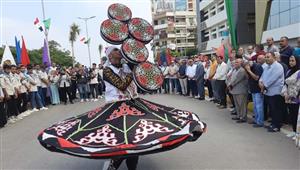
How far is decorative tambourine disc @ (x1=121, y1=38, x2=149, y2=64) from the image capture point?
194 inches

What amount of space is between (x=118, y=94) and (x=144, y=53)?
0.69 metres

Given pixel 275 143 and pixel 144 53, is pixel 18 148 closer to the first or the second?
pixel 144 53

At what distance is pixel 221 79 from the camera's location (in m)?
11.6

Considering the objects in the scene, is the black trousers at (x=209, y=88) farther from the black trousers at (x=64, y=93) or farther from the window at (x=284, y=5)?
the window at (x=284, y=5)

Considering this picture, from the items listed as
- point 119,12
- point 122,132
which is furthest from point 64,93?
point 122,132

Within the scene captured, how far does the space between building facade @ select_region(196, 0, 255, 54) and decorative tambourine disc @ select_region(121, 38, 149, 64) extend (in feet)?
97.2

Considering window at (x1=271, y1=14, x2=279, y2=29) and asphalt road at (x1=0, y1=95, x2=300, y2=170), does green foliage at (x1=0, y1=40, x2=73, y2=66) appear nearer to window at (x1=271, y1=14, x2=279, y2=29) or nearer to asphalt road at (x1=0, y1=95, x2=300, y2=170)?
window at (x1=271, y1=14, x2=279, y2=29)

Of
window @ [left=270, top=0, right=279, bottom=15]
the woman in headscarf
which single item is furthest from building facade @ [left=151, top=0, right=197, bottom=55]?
the woman in headscarf

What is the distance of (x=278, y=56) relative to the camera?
8016 mm

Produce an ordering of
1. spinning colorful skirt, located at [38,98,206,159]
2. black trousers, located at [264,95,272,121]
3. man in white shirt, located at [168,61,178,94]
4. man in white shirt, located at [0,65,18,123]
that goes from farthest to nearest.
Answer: man in white shirt, located at [168,61,178,94] → man in white shirt, located at [0,65,18,123] → black trousers, located at [264,95,272,121] → spinning colorful skirt, located at [38,98,206,159]

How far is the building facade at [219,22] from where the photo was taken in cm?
4626

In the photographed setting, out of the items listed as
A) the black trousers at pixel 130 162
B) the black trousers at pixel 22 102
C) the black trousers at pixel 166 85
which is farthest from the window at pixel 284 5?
the black trousers at pixel 130 162

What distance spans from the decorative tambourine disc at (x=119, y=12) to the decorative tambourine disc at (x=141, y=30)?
0.16 metres

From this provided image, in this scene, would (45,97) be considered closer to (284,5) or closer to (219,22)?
(284,5)
